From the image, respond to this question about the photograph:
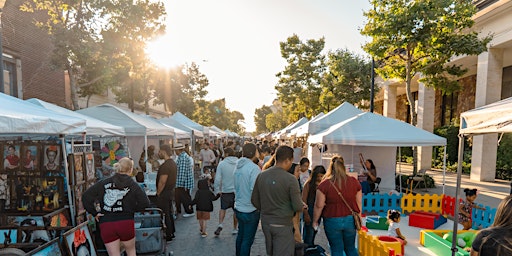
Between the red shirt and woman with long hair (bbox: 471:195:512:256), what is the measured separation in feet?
5.67

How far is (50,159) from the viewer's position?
4984 mm

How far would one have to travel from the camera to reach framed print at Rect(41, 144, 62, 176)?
4980 mm

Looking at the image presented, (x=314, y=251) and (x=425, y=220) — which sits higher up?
(x=314, y=251)

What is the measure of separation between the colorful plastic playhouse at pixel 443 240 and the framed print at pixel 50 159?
693cm

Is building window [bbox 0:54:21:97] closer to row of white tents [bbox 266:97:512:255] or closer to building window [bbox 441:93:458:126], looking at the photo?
row of white tents [bbox 266:97:512:255]

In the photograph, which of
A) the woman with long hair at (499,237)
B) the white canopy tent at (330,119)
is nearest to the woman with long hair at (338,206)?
the woman with long hair at (499,237)

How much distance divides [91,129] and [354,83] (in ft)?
56.6

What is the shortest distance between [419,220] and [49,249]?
7.48 meters

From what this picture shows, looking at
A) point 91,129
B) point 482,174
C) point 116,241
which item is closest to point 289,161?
point 116,241

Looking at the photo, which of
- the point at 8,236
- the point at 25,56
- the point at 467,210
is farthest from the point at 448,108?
the point at 25,56

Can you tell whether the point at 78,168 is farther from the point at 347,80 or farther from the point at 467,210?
the point at 347,80

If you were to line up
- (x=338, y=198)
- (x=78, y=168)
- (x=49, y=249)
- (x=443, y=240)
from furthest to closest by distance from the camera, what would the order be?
(x=443, y=240)
(x=78, y=168)
(x=338, y=198)
(x=49, y=249)

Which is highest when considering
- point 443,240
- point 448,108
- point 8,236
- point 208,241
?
point 448,108

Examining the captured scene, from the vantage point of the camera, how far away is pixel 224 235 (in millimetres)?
6238
